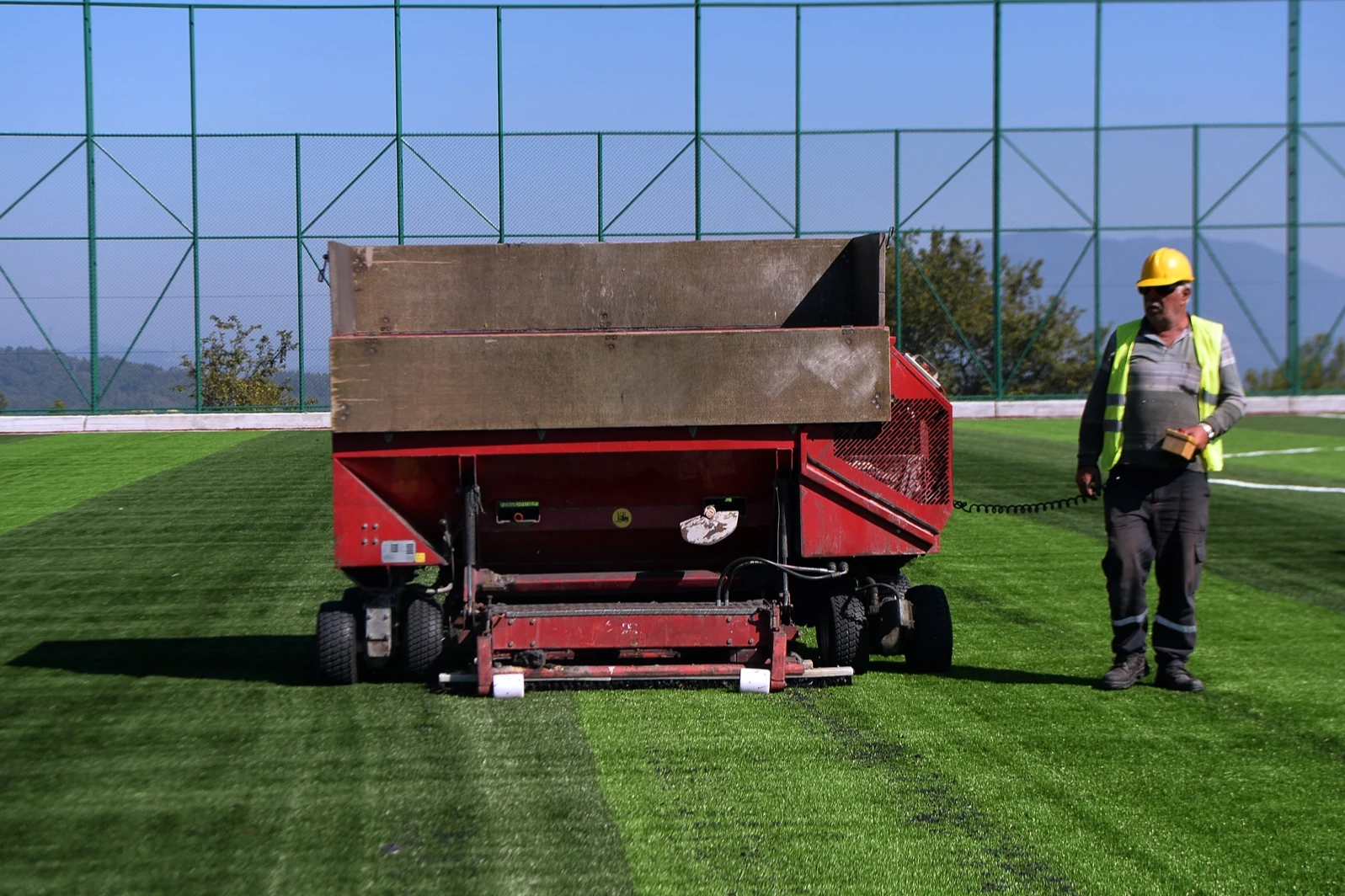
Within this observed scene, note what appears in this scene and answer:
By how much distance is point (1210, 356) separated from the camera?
751 cm

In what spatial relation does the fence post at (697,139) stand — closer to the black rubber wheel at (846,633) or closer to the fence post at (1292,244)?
the fence post at (1292,244)

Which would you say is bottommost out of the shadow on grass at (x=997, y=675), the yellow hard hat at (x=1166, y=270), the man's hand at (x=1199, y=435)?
the shadow on grass at (x=997, y=675)

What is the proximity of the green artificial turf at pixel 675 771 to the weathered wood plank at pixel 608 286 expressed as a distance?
2.05 meters

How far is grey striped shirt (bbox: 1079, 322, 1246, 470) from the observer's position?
7422 millimetres

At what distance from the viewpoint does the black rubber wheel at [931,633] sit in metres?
7.83

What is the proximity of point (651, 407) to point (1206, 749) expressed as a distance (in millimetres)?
2824

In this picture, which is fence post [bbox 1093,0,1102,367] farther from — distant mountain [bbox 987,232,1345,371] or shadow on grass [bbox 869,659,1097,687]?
shadow on grass [bbox 869,659,1097,687]

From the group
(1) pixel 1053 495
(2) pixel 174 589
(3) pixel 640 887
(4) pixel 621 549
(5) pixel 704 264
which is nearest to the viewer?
(3) pixel 640 887

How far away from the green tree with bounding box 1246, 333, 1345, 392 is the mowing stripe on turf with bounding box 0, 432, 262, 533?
2086 centimetres

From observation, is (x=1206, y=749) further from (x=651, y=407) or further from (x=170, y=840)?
(x=170, y=840)

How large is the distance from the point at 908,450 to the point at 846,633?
3.13ft

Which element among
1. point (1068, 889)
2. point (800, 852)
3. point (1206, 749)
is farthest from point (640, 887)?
point (1206, 749)

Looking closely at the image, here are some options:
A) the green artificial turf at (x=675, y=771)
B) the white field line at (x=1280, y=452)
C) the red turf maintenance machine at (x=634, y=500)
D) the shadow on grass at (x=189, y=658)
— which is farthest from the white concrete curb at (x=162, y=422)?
the red turf maintenance machine at (x=634, y=500)

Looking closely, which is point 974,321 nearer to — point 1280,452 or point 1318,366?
point 1318,366
